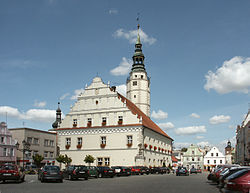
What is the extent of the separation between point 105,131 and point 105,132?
0.17 metres

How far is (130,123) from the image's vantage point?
5488 cm

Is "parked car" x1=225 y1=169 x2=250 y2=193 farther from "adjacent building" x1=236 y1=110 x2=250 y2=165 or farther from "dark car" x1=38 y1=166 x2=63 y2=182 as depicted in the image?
"adjacent building" x1=236 y1=110 x2=250 y2=165

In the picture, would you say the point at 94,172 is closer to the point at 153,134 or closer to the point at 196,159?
the point at 153,134

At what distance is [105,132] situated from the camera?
5609 cm

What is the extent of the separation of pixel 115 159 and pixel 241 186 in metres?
43.4

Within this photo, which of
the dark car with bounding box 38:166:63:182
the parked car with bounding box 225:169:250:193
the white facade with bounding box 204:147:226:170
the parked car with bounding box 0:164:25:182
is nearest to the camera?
the parked car with bounding box 225:169:250:193

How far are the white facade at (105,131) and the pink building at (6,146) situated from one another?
1392cm

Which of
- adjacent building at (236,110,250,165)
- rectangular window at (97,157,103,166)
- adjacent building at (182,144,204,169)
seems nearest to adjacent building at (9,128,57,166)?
rectangular window at (97,157,103,166)

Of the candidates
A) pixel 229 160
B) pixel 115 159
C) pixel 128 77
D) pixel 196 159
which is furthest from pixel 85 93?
pixel 229 160

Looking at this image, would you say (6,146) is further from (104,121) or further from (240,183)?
(240,183)

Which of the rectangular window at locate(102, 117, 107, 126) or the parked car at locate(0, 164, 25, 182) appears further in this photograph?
the rectangular window at locate(102, 117, 107, 126)

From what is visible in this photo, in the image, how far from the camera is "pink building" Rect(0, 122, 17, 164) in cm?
6525

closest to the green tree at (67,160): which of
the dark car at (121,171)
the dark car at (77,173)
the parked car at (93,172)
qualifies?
the dark car at (121,171)

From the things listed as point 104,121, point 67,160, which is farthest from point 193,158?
point 67,160
